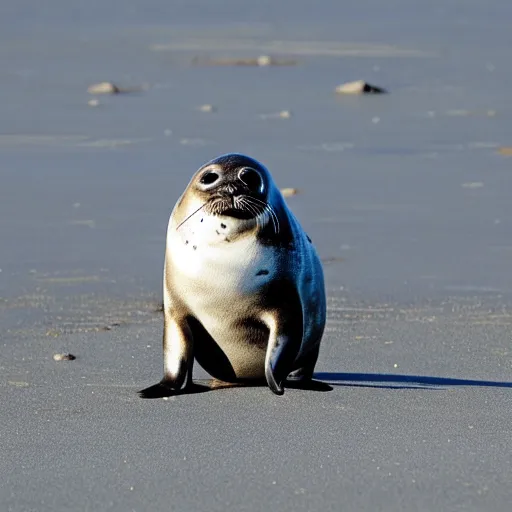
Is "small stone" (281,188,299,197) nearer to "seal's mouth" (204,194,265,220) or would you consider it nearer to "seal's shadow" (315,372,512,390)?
"seal's shadow" (315,372,512,390)

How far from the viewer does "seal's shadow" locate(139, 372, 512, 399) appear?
6.17 metres

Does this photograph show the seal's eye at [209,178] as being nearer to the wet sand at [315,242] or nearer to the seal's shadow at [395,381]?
the wet sand at [315,242]

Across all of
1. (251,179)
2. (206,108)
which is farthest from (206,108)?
(251,179)

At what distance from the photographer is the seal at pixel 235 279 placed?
6145 millimetres

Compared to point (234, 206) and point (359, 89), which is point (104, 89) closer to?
point (359, 89)

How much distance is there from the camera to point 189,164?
39.1 feet

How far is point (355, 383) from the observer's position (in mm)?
6414

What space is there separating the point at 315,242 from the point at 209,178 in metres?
3.34

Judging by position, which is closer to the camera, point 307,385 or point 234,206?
point 234,206

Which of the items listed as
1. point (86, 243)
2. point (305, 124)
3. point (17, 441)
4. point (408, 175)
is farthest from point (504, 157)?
point (17, 441)

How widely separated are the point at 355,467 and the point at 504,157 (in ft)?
24.5

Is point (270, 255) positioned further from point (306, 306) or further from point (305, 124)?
point (305, 124)

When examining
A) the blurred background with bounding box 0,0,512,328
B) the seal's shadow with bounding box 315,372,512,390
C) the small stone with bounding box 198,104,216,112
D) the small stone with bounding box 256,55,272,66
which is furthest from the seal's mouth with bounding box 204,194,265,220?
the small stone with bounding box 256,55,272,66

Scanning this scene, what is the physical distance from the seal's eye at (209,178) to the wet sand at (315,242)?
2.52 ft
